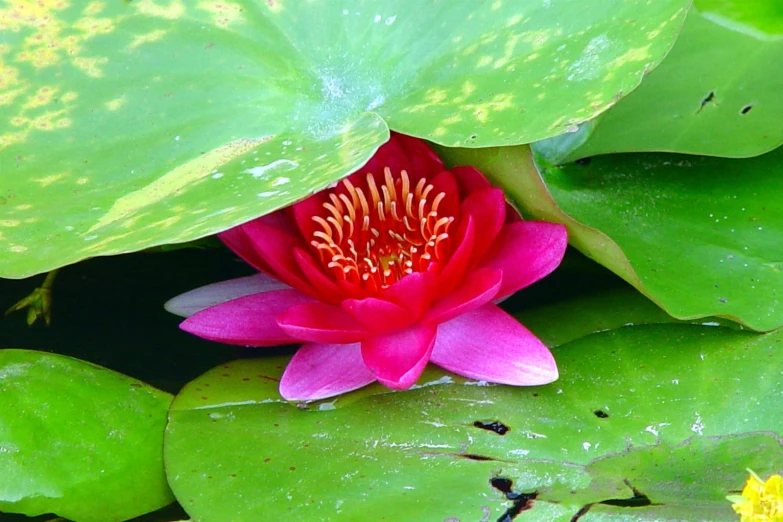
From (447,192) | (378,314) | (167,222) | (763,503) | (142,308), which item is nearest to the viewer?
(763,503)

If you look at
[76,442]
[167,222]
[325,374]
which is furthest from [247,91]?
[76,442]

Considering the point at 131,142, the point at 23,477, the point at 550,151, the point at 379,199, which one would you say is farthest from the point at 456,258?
the point at 23,477

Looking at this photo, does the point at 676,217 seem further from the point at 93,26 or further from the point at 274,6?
the point at 93,26

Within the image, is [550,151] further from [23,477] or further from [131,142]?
[23,477]

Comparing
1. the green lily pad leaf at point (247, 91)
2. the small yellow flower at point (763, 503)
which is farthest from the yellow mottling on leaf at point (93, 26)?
the small yellow flower at point (763, 503)

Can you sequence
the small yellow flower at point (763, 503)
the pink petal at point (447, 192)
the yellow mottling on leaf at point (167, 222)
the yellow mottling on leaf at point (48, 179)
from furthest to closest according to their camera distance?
the pink petal at point (447, 192)
the yellow mottling on leaf at point (48, 179)
the yellow mottling on leaf at point (167, 222)
the small yellow flower at point (763, 503)

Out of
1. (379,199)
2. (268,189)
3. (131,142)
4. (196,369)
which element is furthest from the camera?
(196,369)

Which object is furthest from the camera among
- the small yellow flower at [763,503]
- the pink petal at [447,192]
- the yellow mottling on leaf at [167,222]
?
the pink petal at [447,192]

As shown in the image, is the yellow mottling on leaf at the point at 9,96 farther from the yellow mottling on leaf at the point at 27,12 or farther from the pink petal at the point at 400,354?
the pink petal at the point at 400,354
